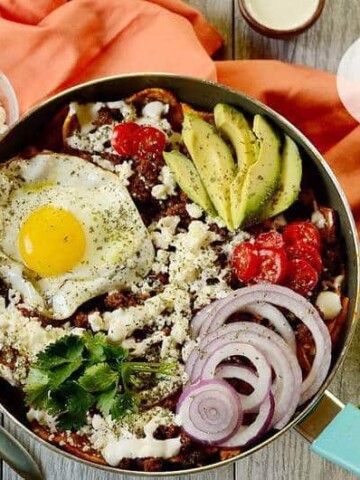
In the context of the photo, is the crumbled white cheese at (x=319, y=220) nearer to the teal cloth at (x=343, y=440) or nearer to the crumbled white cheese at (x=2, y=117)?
the teal cloth at (x=343, y=440)

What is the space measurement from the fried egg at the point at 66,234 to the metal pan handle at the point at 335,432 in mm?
621

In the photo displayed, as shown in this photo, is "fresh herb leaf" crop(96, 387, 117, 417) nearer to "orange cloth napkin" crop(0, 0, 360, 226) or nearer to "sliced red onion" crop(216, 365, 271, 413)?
"sliced red onion" crop(216, 365, 271, 413)

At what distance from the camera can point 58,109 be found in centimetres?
303

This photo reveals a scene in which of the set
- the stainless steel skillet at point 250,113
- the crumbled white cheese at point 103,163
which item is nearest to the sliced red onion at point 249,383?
the stainless steel skillet at point 250,113

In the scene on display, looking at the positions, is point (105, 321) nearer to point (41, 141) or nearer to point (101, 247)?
point (101, 247)

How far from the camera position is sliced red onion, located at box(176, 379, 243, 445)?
104 inches

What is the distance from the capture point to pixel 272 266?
9.14 ft

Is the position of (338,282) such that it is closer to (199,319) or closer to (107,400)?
(199,319)

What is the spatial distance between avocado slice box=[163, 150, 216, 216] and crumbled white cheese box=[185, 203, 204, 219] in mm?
13

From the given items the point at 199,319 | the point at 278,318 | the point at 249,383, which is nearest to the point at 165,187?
the point at 199,319

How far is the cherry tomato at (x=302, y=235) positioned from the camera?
2.85m

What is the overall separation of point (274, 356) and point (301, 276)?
0.82 ft

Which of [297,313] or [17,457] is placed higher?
[297,313]

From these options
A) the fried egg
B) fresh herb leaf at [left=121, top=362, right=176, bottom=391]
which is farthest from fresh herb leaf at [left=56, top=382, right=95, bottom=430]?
the fried egg
